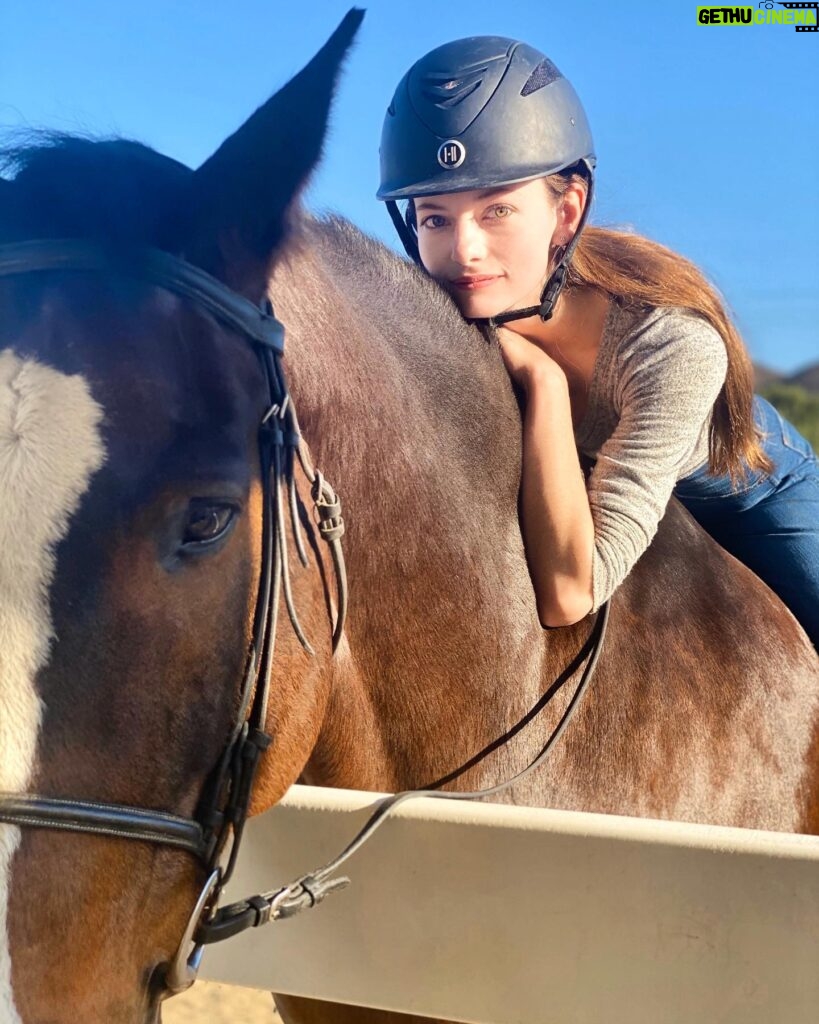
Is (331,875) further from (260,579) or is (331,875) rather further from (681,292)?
(681,292)

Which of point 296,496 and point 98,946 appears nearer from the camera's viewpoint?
point 98,946

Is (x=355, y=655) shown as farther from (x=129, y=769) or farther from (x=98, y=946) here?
(x=98, y=946)

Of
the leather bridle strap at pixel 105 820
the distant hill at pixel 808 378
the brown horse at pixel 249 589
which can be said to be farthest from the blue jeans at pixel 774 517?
the distant hill at pixel 808 378

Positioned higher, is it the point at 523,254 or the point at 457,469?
the point at 523,254

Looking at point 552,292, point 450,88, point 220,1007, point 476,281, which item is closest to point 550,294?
point 552,292

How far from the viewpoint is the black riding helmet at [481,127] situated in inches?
75.0

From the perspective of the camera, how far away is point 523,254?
1965mm

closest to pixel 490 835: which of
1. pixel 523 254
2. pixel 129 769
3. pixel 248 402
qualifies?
pixel 129 769

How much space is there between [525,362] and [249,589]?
0.84 m

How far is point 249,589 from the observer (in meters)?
1.34

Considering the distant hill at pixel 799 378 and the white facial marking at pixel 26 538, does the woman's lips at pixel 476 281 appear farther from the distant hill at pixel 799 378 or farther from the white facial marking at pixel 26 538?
the distant hill at pixel 799 378

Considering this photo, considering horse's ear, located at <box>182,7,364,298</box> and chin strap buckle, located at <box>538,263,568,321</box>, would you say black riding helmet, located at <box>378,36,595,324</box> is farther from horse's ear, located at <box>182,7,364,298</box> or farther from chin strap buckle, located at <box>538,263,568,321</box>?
horse's ear, located at <box>182,7,364,298</box>

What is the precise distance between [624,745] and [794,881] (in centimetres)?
46

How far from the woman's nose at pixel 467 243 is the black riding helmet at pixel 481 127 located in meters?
0.08
